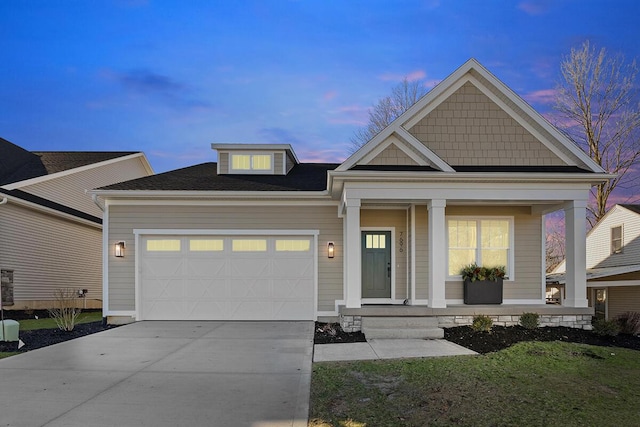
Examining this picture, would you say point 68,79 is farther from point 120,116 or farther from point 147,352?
point 147,352

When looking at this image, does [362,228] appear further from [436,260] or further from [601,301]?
[601,301]

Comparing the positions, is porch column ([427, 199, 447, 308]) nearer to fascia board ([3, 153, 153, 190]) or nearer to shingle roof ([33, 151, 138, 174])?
fascia board ([3, 153, 153, 190])

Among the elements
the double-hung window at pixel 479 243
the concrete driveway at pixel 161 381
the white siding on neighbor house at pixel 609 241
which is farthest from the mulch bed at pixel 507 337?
the white siding on neighbor house at pixel 609 241

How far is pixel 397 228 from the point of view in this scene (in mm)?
12383

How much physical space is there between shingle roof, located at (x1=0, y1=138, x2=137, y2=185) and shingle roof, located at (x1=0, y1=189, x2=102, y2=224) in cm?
67

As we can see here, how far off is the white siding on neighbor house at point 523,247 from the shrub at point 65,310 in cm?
922

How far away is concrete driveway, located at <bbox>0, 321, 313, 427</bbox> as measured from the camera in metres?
4.90

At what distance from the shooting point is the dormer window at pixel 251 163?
47.5 ft

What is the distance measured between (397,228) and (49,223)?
12.2 m

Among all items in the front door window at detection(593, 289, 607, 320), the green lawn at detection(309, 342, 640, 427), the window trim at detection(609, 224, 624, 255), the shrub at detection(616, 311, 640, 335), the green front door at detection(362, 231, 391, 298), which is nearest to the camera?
the green lawn at detection(309, 342, 640, 427)

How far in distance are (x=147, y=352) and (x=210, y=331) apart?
8.07 ft

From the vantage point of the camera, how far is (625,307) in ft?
58.1

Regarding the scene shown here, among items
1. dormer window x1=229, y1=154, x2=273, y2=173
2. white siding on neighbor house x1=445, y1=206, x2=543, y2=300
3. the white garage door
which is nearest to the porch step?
the white garage door

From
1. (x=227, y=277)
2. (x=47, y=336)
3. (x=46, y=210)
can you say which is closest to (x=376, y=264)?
(x=227, y=277)
